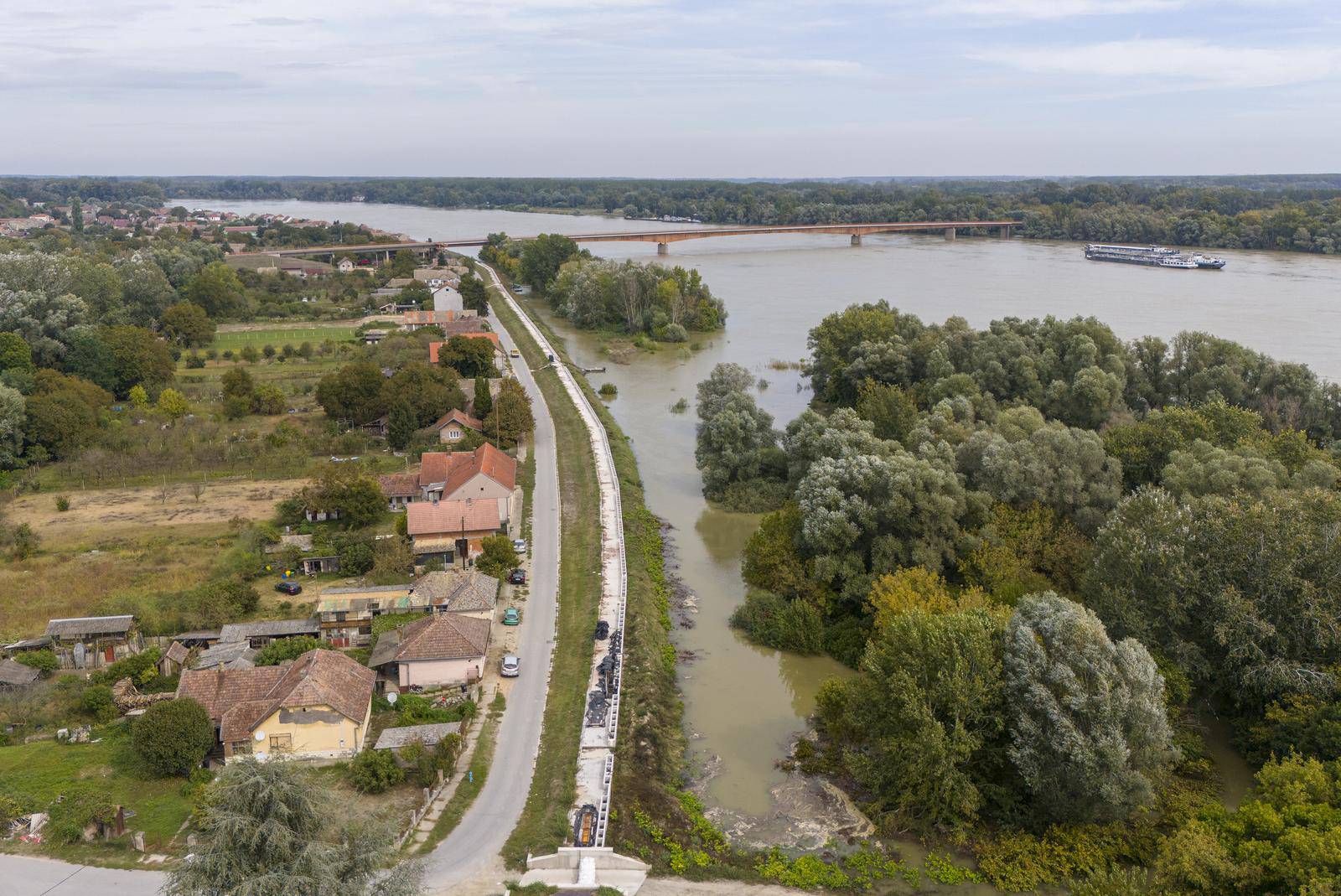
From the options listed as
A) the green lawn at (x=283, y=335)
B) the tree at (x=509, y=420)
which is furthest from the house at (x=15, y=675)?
the green lawn at (x=283, y=335)

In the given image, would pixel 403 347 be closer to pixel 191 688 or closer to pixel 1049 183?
pixel 191 688

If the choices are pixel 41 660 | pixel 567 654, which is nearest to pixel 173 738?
pixel 41 660

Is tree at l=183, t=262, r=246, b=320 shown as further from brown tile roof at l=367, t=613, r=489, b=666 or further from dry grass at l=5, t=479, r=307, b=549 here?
brown tile roof at l=367, t=613, r=489, b=666

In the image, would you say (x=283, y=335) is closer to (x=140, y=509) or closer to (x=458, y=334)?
(x=458, y=334)

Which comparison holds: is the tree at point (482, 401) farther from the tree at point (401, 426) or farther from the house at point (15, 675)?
the house at point (15, 675)

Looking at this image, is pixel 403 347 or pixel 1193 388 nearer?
pixel 1193 388

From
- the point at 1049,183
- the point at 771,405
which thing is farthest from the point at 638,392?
the point at 1049,183
